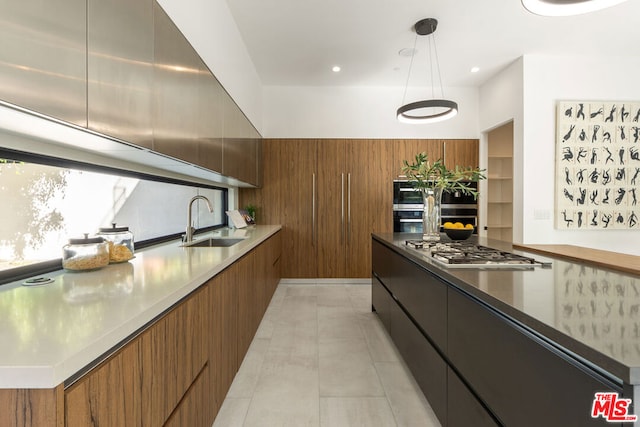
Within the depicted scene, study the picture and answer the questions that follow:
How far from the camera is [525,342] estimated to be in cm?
90

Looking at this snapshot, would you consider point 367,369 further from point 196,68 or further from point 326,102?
point 326,102

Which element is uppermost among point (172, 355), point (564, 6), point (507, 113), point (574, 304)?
point (507, 113)

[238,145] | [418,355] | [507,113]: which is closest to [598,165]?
[507,113]

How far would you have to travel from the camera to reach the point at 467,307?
1255 mm

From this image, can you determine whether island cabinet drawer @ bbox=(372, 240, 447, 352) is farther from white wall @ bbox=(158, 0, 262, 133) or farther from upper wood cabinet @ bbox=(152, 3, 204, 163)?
white wall @ bbox=(158, 0, 262, 133)

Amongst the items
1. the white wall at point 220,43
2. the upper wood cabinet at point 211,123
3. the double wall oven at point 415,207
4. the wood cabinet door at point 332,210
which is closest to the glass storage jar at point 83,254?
the upper wood cabinet at point 211,123

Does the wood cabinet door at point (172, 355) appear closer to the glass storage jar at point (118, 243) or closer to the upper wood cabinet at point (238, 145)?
the glass storage jar at point (118, 243)

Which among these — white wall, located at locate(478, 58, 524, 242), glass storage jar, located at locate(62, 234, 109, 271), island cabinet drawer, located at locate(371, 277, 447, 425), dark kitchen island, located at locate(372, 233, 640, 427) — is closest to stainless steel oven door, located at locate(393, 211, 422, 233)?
white wall, located at locate(478, 58, 524, 242)

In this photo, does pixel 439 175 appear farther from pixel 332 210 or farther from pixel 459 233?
pixel 332 210

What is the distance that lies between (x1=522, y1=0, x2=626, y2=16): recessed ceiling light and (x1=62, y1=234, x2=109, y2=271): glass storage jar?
233cm

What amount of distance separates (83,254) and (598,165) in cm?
525

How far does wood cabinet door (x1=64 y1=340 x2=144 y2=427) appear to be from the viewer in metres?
0.64

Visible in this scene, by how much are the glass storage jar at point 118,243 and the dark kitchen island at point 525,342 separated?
1568 mm

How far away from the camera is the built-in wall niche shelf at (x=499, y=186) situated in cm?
500
